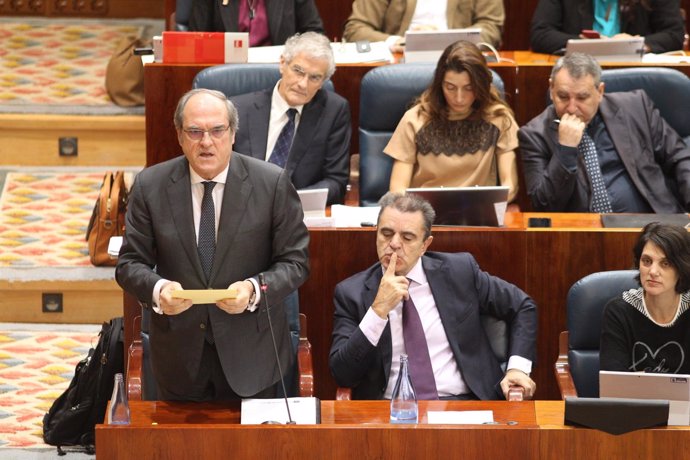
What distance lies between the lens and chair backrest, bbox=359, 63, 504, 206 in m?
3.83

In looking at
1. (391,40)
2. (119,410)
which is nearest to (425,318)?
(119,410)

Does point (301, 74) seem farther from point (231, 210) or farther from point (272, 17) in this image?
point (231, 210)

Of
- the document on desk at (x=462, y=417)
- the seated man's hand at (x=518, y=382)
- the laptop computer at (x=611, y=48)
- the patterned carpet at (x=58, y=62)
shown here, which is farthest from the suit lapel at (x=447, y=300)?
the patterned carpet at (x=58, y=62)

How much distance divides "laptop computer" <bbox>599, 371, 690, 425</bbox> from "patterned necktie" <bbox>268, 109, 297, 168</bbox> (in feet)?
5.01

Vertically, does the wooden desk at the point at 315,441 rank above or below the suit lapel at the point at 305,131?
below

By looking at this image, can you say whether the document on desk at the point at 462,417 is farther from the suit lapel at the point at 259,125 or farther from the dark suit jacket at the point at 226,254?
the suit lapel at the point at 259,125

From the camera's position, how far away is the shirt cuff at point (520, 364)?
9.48 ft

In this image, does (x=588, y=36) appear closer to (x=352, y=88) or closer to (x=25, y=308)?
(x=352, y=88)

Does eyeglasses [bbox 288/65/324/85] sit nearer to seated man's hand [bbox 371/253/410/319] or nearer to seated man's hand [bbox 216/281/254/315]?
seated man's hand [bbox 371/253/410/319]

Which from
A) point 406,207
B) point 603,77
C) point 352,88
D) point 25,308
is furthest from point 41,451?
point 603,77

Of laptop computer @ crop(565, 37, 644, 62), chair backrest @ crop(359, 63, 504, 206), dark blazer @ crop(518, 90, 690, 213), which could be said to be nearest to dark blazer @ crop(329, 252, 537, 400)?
dark blazer @ crop(518, 90, 690, 213)

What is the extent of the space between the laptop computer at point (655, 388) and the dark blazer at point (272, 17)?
231cm

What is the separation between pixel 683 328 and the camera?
110 inches

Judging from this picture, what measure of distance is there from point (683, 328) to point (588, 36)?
1647 millimetres
